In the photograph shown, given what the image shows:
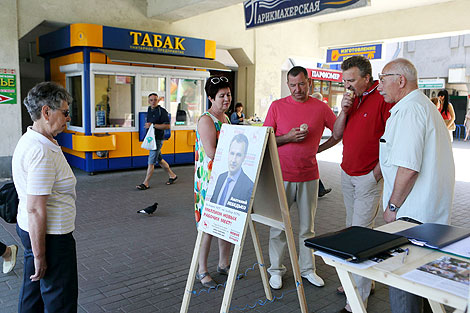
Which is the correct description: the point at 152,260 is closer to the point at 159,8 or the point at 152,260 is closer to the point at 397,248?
the point at 397,248

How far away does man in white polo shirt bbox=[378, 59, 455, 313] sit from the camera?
2.41 metres

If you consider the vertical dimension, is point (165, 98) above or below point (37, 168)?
above

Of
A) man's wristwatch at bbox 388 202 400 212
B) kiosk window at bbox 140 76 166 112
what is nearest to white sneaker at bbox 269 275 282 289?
man's wristwatch at bbox 388 202 400 212

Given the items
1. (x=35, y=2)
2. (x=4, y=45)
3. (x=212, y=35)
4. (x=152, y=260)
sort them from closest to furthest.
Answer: (x=152, y=260) → (x=4, y=45) → (x=35, y=2) → (x=212, y=35)

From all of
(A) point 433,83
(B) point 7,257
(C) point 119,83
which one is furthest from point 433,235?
(A) point 433,83

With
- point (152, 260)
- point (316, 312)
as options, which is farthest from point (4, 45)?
point (316, 312)

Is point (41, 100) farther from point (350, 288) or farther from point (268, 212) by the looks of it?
point (350, 288)

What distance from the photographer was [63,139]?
10469mm

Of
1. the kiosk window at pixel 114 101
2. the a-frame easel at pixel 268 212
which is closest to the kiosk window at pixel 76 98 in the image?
the kiosk window at pixel 114 101

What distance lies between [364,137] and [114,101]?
777 centimetres

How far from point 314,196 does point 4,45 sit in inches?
317

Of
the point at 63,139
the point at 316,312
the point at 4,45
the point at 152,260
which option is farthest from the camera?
the point at 63,139

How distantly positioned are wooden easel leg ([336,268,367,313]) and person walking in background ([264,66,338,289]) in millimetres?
2004

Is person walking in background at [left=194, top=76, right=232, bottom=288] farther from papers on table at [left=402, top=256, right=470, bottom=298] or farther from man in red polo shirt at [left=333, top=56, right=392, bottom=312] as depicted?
papers on table at [left=402, top=256, right=470, bottom=298]
